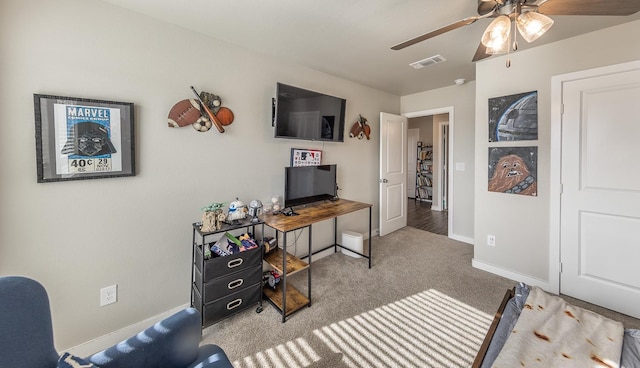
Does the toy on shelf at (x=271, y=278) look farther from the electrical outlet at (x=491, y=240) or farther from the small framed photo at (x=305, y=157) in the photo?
the electrical outlet at (x=491, y=240)

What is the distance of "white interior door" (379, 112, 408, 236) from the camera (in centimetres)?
383

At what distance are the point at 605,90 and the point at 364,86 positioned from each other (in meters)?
2.42

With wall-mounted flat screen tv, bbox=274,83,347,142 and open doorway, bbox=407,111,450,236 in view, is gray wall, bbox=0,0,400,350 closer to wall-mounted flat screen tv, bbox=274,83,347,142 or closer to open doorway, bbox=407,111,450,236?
wall-mounted flat screen tv, bbox=274,83,347,142

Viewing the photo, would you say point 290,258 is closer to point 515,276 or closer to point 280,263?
point 280,263

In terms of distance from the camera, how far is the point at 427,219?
506 cm

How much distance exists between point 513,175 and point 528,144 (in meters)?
0.33

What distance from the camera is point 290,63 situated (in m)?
2.73

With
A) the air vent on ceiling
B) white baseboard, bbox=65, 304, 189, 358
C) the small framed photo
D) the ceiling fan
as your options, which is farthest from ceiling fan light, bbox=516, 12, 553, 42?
white baseboard, bbox=65, 304, 189, 358

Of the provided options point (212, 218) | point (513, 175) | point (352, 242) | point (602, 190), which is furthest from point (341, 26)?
point (602, 190)

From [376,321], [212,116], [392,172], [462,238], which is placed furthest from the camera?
[392,172]

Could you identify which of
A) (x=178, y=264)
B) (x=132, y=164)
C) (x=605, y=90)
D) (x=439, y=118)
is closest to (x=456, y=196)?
(x=605, y=90)

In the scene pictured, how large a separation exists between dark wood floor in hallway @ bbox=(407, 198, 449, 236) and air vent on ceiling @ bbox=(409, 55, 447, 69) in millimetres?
2676

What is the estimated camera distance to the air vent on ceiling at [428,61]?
8.61 ft

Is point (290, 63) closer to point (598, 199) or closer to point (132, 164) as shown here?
point (132, 164)
